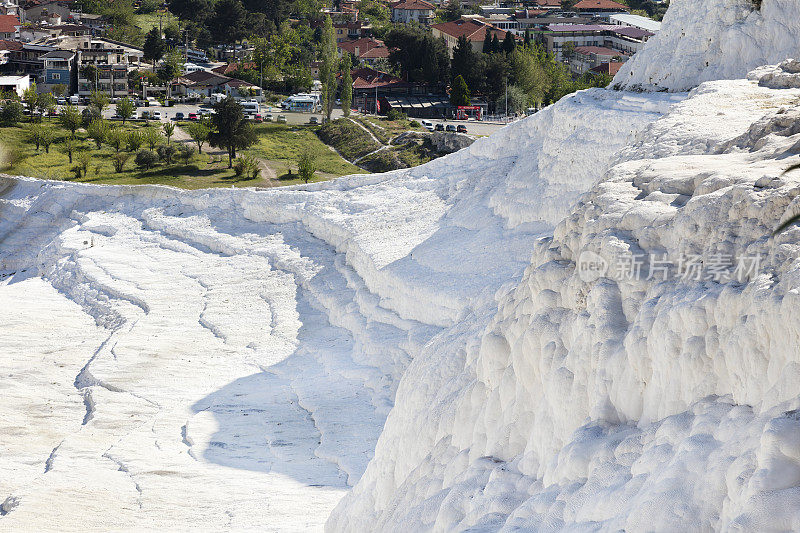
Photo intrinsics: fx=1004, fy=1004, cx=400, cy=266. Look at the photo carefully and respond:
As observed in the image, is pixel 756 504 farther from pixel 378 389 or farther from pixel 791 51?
pixel 791 51

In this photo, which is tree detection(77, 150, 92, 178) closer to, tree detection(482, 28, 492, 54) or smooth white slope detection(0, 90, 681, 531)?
smooth white slope detection(0, 90, 681, 531)

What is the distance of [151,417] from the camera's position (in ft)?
53.7

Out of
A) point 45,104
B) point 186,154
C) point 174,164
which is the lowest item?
point 174,164

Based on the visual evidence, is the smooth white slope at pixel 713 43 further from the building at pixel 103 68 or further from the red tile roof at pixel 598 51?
the red tile roof at pixel 598 51

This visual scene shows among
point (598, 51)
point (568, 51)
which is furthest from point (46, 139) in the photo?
point (568, 51)

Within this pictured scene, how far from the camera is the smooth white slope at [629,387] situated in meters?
5.24

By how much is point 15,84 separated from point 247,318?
48.6 metres

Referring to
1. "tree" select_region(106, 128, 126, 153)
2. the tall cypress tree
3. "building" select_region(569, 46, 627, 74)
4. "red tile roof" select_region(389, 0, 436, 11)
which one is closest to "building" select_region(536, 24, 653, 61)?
"building" select_region(569, 46, 627, 74)

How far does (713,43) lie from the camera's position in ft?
67.9

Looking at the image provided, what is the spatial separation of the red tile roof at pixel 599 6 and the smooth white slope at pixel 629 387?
92412 mm

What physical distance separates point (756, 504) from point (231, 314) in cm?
1769

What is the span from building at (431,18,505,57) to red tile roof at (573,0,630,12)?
20890 millimetres

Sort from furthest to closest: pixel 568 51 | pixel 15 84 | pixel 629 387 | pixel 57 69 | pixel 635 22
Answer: pixel 635 22
pixel 568 51
pixel 57 69
pixel 15 84
pixel 629 387

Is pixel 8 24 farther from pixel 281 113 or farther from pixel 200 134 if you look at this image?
pixel 200 134
